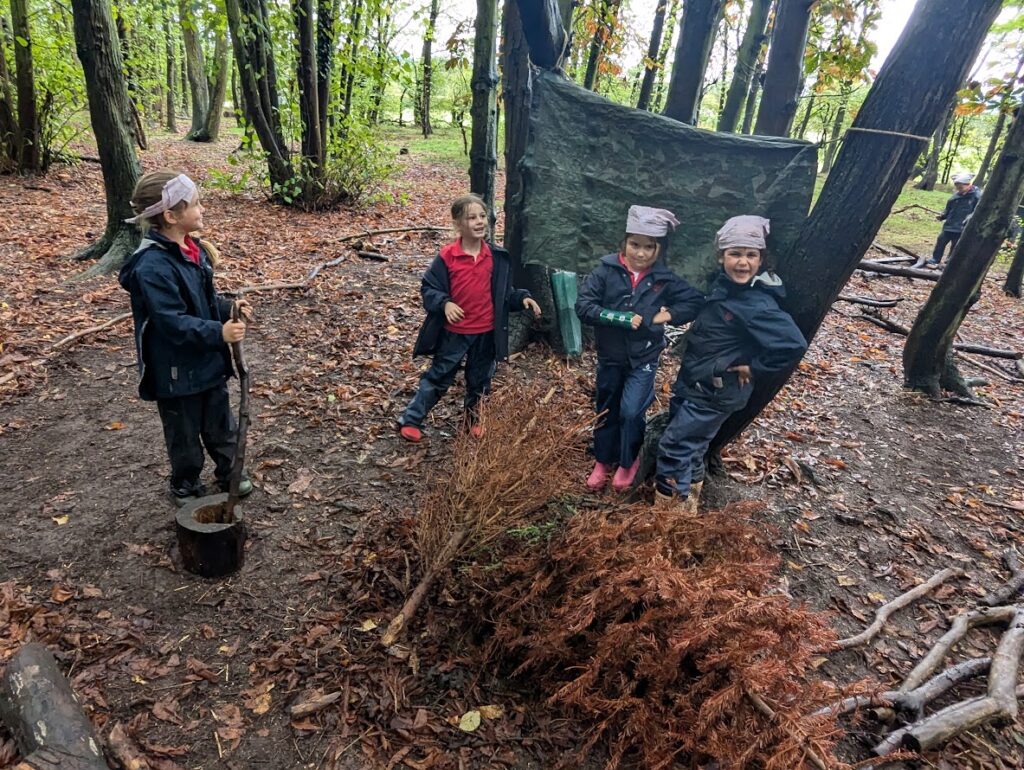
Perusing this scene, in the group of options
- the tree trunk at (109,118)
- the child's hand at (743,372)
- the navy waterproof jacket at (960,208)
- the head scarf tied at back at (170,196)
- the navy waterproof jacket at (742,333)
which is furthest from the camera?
the navy waterproof jacket at (960,208)

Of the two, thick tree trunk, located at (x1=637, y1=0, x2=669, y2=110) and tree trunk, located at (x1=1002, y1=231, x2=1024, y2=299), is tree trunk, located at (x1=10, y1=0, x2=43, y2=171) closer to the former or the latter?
thick tree trunk, located at (x1=637, y1=0, x2=669, y2=110)

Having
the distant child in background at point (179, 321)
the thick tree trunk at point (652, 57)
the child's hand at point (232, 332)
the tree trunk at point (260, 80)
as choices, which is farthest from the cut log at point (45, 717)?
the thick tree trunk at point (652, 57)

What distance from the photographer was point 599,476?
416cm

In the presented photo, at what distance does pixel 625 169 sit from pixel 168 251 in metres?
2.82

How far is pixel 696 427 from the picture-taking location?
12.0ft

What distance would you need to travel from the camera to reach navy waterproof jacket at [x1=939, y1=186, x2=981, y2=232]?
11680mm

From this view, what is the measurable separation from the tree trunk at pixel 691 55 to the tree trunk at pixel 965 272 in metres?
3.28

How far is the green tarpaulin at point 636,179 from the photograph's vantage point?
351 centimetres

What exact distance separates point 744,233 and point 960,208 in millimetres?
12059

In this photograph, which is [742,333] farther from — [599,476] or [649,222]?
[599,476]

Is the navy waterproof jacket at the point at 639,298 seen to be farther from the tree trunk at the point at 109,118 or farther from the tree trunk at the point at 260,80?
the tree trunk at the point at 260,80

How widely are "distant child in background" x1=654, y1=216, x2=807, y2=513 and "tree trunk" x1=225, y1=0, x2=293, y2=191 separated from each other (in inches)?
381

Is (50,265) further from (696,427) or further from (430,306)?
(696,427)

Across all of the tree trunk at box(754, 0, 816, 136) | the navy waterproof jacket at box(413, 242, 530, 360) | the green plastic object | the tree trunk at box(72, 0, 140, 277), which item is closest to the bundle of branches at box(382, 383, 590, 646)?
the navy waterproof jacket at box(413, 242, 530, 360)
